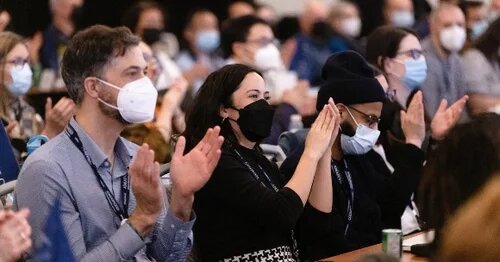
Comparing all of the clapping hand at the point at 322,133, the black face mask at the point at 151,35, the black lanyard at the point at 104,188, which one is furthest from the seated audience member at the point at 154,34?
the black lanyard at the point at 104,188

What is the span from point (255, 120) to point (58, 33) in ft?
18.9

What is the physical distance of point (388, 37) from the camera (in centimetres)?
667

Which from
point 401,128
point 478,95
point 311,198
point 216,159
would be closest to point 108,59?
point 216,159

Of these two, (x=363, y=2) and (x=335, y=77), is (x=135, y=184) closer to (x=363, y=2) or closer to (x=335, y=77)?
(x=335, y=77)

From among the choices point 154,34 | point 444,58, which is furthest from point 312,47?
point 444,58

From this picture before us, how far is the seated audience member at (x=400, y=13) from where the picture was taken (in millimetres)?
11367

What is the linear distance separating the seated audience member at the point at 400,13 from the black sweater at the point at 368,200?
602cm

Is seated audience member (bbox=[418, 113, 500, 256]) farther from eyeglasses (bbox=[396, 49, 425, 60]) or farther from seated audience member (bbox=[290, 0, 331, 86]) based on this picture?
seated audience member (bbox=[290, 0, 331, 86])

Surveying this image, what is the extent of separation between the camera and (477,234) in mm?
2383

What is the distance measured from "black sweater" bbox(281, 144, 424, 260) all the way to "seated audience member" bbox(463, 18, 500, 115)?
9.18ft

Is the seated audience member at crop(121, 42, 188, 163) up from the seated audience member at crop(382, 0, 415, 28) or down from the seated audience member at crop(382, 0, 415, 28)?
up

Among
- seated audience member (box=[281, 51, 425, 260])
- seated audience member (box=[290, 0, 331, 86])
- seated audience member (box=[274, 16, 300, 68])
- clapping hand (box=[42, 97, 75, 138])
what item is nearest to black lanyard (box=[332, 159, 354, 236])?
seated audience member (box=[281, 51, 425, 260])

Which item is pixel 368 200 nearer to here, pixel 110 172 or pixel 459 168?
pixel 110 172

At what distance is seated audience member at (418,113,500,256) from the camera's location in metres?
3.08
